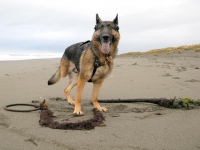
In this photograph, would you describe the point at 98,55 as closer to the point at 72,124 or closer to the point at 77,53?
the point at 77,53

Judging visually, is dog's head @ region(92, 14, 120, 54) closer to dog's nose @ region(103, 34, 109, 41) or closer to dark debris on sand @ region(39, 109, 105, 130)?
dog's nose @ region(103, 34, 109, 41)

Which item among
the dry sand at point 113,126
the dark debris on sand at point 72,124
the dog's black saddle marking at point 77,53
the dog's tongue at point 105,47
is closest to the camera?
the dry sand at point 113,126

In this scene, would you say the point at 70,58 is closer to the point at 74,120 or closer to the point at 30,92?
the point at 30,92

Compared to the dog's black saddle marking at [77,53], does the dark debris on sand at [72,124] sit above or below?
below

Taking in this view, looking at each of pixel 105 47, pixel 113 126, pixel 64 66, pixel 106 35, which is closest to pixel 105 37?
pixel 106 35

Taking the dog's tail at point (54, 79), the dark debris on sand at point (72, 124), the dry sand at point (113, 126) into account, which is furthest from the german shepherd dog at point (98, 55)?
the dog's tail at point (54, 79)

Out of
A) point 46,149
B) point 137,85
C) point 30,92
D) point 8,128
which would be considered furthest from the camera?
point 137,85

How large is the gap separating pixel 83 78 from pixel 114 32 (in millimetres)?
1042

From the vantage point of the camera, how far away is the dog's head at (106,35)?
4.63 m

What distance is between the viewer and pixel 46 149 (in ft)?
9.27

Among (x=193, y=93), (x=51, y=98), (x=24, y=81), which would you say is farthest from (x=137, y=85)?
(x=24, y=81)

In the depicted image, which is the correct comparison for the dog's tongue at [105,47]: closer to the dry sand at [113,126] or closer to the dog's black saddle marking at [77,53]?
the dog's black saddle marking at [77,53]

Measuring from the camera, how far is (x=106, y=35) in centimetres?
454

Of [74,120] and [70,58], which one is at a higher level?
[70,58]
